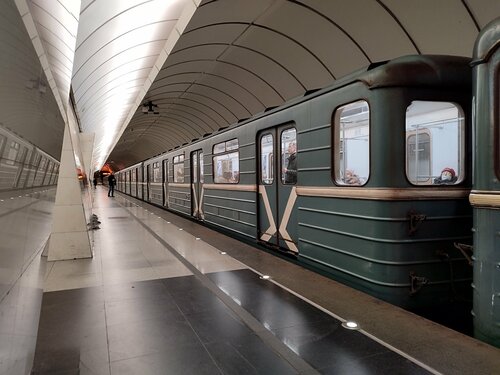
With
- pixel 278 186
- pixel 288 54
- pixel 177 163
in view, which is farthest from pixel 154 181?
pixel 278 186

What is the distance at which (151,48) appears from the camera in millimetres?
10039

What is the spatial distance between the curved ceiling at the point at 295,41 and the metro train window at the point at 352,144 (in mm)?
3615

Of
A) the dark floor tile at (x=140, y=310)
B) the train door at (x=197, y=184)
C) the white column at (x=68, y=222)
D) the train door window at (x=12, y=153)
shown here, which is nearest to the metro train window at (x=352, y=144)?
the dark floor tile at (x=140, y=310)

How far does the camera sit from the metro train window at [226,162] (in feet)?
25.7

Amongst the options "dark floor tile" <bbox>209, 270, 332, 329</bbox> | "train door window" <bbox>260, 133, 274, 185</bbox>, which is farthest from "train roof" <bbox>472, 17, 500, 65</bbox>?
"train door window" <bbox>260, 133, 274, 185</bbox>

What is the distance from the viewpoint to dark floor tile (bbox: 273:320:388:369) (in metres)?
2.81

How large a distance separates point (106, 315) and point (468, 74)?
14.5ft

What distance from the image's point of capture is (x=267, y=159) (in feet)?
21.6

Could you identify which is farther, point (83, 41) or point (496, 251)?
point (83, 41)

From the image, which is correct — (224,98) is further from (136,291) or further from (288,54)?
(136,291)

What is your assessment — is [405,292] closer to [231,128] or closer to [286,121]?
[286,121]

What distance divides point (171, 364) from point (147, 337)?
54cm

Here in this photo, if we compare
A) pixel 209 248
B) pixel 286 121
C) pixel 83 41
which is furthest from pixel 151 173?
pixel 286 121

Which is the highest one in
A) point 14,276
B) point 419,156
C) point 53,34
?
point 53,34
